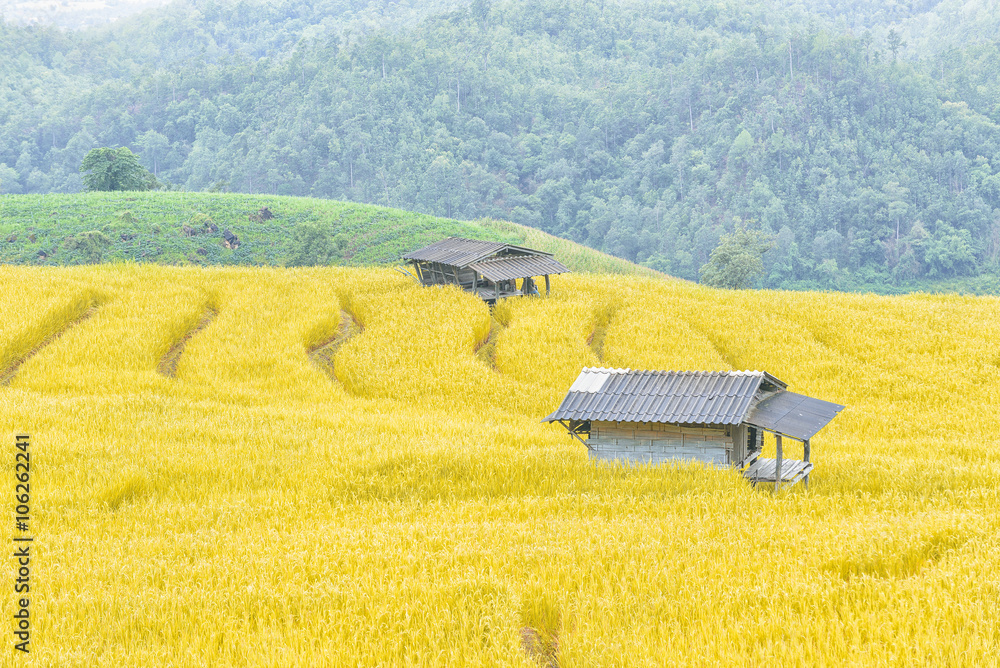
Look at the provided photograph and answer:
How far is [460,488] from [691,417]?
17.2 feet

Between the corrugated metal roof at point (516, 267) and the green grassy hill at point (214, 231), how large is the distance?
3848 centimetres

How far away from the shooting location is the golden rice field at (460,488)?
851cm

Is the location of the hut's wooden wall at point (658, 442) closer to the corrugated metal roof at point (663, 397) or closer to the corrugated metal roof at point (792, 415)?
the corrugated metal roof at point (663, 397)


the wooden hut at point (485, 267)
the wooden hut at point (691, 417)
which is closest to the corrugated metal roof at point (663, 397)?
the wooden hut at point (691, 417)

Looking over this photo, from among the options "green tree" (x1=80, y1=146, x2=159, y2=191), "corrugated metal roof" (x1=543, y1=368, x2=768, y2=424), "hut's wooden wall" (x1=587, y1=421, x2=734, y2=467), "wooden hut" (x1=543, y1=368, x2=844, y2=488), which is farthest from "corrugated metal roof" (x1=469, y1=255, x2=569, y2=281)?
"green tree" (x1=80, y1=146, x2=159, y2=191)

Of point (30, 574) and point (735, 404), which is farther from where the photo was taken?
point (735, 404)

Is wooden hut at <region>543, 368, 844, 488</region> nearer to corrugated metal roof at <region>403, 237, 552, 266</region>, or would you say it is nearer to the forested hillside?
Answer: corrugated metal roof at <region>403, 237, 552, 266</region>

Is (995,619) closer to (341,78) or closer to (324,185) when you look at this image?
(324,185)

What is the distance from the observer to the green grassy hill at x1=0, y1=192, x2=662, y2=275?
230ft

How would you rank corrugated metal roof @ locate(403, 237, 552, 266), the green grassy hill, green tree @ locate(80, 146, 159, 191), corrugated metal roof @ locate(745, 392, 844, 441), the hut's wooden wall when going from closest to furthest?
corrugated metal roof @ locate(745, 392, 844, 441), the hut's wooden wall, corrugated metal roof @ locate(403, 237, 552, 266), the green grassy hill, green tree @ locate(80, 146, 159, 191)

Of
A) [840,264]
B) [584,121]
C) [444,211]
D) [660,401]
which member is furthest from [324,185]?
[660,401]

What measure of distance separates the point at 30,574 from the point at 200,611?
319 cm

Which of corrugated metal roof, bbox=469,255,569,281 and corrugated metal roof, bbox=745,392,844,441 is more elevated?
corrugated metal roof, bbox=745,392,844,441

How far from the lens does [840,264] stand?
15325 centimetres
